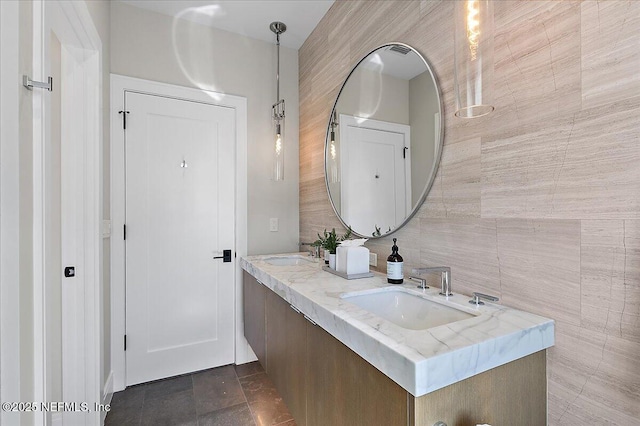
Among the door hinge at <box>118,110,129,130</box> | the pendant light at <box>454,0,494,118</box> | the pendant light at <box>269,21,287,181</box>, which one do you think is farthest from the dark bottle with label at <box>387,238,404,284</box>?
the door hinge at <box>118,110,129,130</box>

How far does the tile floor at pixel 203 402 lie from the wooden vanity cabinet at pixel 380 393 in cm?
60

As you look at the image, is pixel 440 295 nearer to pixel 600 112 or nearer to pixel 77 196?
pixel 600 112

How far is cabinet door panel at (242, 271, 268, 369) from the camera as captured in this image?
76.5 inches

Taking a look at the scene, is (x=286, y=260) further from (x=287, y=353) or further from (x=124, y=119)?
(x=124, y=119)

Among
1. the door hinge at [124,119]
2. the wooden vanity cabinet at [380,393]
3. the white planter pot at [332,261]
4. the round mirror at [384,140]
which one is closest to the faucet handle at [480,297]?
the wooden vanity cabinet at [380,393]

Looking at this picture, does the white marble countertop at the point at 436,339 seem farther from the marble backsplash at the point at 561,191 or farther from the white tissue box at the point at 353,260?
the white tissue box at the point at 353,260

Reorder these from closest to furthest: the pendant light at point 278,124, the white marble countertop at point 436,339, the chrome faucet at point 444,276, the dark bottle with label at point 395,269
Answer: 1. the white marble countertop at point 436,339
2. the chrome faucet at point 444,276
3. the dark bottle with label at point 395,269
4. the pendant light at point 278,124

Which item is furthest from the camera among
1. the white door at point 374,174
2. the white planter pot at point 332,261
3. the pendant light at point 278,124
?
the pendant light at point 278,124

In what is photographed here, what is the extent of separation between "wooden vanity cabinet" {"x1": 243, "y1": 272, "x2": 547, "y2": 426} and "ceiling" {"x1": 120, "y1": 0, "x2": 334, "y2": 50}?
2182 millimetres

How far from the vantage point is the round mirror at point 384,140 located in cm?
145

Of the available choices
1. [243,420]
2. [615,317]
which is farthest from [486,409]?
[243,420]

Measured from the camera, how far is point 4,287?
78cm

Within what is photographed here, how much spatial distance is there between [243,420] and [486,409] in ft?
4.94

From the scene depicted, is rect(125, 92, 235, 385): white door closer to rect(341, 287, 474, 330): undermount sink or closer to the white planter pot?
the white planter pot
